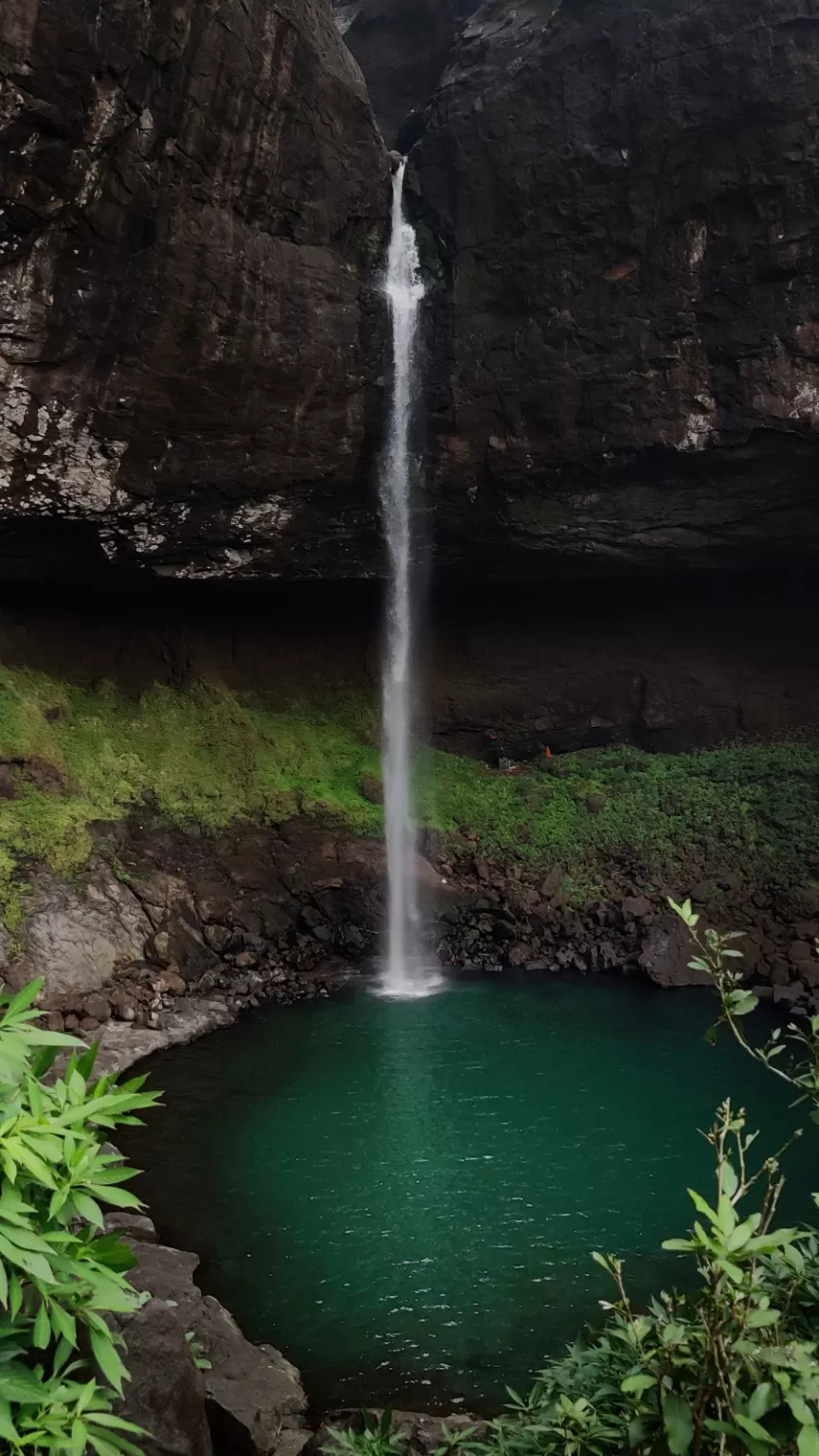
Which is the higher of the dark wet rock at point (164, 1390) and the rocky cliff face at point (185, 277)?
the rocky cliff face at point (185, 277)

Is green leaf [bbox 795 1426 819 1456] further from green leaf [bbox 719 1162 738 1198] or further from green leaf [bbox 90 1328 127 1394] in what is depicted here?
green leaf [bbox 90 1328 127 1394]

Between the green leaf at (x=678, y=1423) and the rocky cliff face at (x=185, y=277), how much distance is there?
42.6ft

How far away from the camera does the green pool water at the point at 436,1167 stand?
6.65m

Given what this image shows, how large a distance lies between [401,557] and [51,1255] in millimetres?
16345

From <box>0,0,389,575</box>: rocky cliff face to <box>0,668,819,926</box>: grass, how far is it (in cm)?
293

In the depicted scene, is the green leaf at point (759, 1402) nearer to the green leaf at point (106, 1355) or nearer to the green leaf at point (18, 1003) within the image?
the green leaf at point (106, 1355)

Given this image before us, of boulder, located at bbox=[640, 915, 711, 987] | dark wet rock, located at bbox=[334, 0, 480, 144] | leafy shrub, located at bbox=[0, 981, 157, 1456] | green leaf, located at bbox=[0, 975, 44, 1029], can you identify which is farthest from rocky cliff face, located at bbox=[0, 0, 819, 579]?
leafy shrub, located at bbox=[0, 981, 157, 1456]

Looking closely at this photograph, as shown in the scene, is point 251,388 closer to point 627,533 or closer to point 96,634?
point 96,634

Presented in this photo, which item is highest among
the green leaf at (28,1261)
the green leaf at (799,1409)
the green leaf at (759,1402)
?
the green leaf at (28,1261)

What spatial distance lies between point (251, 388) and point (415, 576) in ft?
17.1

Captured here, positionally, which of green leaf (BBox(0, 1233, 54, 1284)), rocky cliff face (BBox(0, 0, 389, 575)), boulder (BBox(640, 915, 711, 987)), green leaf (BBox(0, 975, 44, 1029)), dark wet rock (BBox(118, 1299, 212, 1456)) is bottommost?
dark wet rock (BBox(118, 1299, 212, 1456))

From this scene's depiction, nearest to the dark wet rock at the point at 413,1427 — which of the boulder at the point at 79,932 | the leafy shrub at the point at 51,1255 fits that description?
the leafy shrub at the point at 51,1255

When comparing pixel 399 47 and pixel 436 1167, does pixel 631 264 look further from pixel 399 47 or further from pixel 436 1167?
pixel 436 1167

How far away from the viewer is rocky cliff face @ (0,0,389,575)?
11.2 meters
